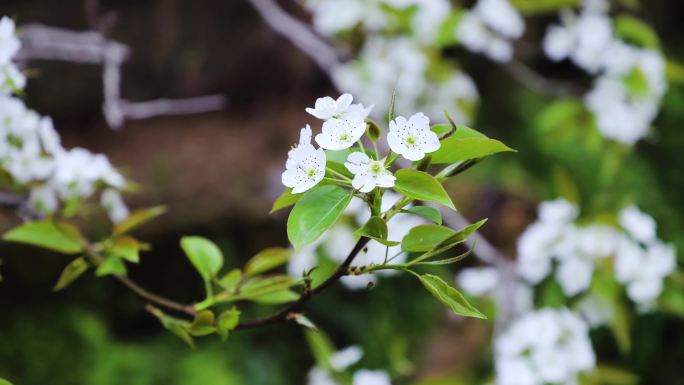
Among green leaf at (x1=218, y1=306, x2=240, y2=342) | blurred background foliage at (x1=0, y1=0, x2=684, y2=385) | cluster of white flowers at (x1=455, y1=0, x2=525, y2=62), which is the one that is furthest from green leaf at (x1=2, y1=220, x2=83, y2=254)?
cluster of white flowers at (x1=455, y1=0, x2=525, y2=62)

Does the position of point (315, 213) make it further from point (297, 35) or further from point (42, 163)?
point (297, 35)

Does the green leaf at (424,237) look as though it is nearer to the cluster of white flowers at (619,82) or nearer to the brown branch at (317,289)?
the brown branch at (317,289)

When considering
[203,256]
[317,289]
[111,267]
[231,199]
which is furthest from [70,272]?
[231,199]

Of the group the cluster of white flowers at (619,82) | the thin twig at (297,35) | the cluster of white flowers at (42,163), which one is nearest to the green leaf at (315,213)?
the cluster of white flowers at (42,163)

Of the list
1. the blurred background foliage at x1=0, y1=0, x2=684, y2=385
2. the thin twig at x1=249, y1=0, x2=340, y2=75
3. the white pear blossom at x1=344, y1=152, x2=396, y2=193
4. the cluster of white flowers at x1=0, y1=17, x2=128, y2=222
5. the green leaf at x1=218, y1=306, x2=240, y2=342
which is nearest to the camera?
the white pear blossom at x1=344, y1=152, x2=396, y2=193

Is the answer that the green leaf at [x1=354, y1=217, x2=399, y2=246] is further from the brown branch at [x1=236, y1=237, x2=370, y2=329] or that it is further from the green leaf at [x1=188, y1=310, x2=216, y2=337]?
the green leaf at [x1=188, y1=310, x2=216, y2=337]
